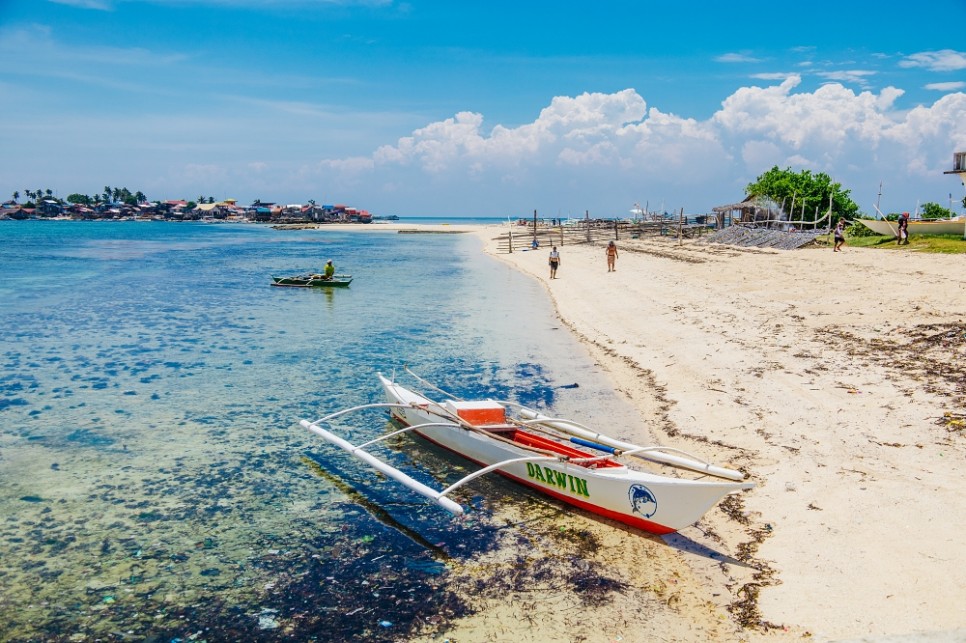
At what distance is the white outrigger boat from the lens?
698cm

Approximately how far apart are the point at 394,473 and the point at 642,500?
3.26 meters

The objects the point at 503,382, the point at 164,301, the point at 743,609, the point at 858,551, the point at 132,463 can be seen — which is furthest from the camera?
the point at 164,301

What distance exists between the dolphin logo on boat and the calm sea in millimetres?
1816

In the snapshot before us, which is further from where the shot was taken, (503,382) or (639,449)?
(503,382)

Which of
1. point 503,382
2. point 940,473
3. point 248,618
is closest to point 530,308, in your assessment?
point 503,382

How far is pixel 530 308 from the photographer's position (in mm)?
25516

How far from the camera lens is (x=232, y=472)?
9625 mm

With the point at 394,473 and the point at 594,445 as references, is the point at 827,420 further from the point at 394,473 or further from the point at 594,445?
the point at 394,473

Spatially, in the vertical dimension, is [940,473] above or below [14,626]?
above

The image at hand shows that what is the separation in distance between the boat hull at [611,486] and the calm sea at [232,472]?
0.44 meters

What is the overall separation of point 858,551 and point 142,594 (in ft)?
24.4

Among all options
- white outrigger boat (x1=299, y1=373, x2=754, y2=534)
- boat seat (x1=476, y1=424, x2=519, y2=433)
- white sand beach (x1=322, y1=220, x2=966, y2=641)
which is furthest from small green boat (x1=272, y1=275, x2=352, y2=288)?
boat seat (x1=476, y1=424, x2=519, y2=433)

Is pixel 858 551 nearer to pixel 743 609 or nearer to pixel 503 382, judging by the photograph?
pixel 743 609

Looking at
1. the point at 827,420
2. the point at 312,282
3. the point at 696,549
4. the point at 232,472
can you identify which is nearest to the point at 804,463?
the point at 827,420
